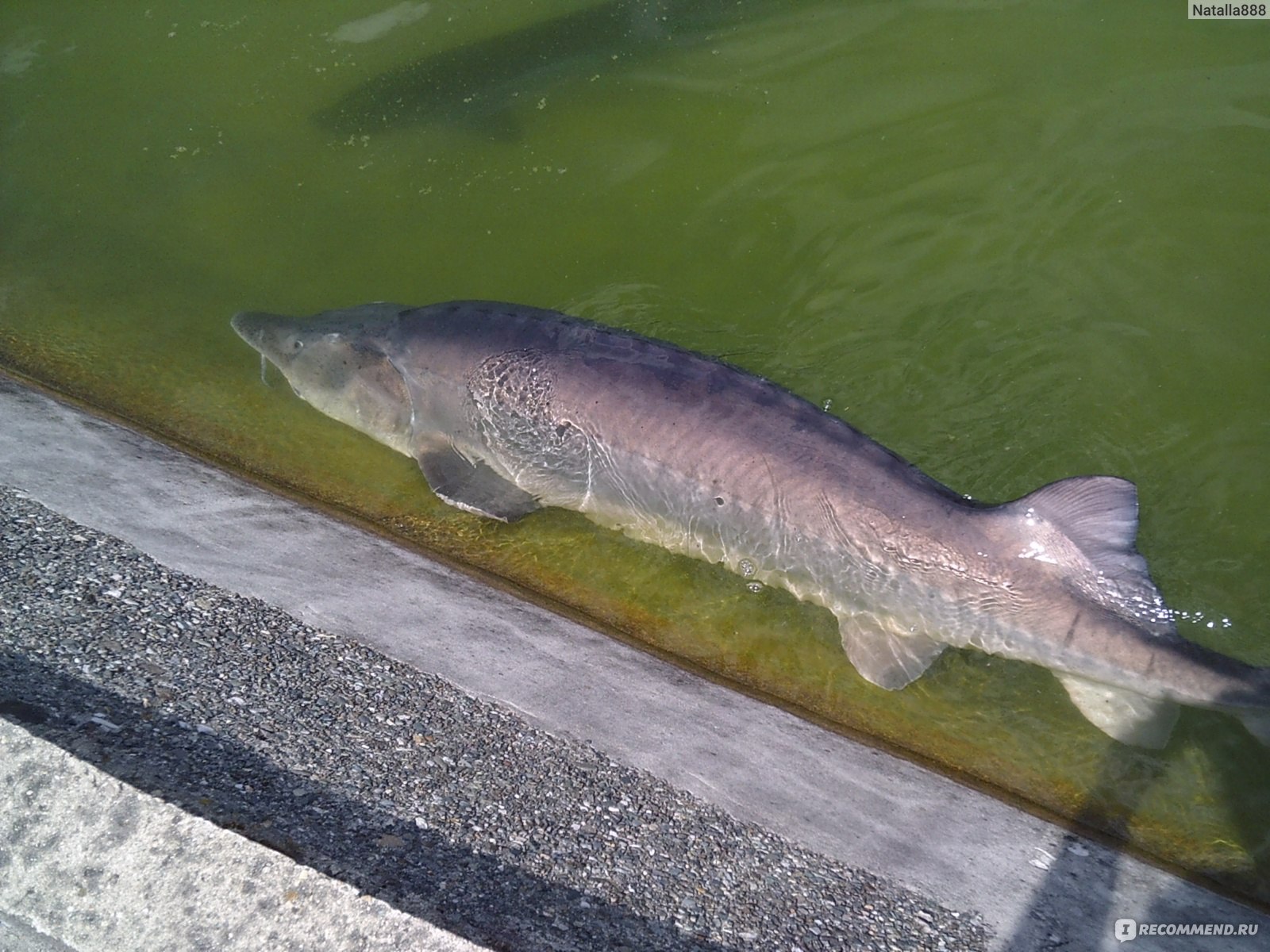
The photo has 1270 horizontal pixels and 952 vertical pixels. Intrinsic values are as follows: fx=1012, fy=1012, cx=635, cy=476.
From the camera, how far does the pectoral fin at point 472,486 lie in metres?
4.79

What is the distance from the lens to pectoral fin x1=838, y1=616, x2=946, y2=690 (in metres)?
4.09

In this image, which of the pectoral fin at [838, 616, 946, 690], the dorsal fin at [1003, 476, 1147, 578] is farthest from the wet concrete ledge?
the dorsal fin at [1003, 476, 1147, 578]

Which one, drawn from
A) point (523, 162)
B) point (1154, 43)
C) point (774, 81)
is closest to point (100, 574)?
point (523, 162)

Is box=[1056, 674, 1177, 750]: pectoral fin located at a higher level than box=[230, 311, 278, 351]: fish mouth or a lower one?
lower

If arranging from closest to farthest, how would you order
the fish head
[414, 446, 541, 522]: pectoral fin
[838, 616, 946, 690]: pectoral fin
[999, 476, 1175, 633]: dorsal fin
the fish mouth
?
[999, 476, 1175, 633]: dorsal fin < [838, 616, 946, 690]: pectoral fin < [414, 446, 541, 522]: pectoral fin < the fish head < the fish mouth

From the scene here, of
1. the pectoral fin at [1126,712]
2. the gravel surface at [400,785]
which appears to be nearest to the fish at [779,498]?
the pectoral fin at [1126,712]

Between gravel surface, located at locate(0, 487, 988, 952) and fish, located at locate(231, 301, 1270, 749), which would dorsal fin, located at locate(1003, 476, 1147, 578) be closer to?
fish, located at locate(231, 301, 1270, 749)

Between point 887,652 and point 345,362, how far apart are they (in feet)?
10.2

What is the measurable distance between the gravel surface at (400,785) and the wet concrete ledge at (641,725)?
0.07ft

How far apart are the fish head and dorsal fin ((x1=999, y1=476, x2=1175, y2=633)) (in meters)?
3.01

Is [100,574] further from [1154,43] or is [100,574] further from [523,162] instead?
[1154,43]

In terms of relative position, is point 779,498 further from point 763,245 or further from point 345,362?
point 345,362

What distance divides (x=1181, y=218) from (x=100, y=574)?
5585mm

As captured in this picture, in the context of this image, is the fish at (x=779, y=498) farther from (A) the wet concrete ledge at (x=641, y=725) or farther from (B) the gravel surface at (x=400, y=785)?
(B) the gravel surface at (x=400, y=785)
